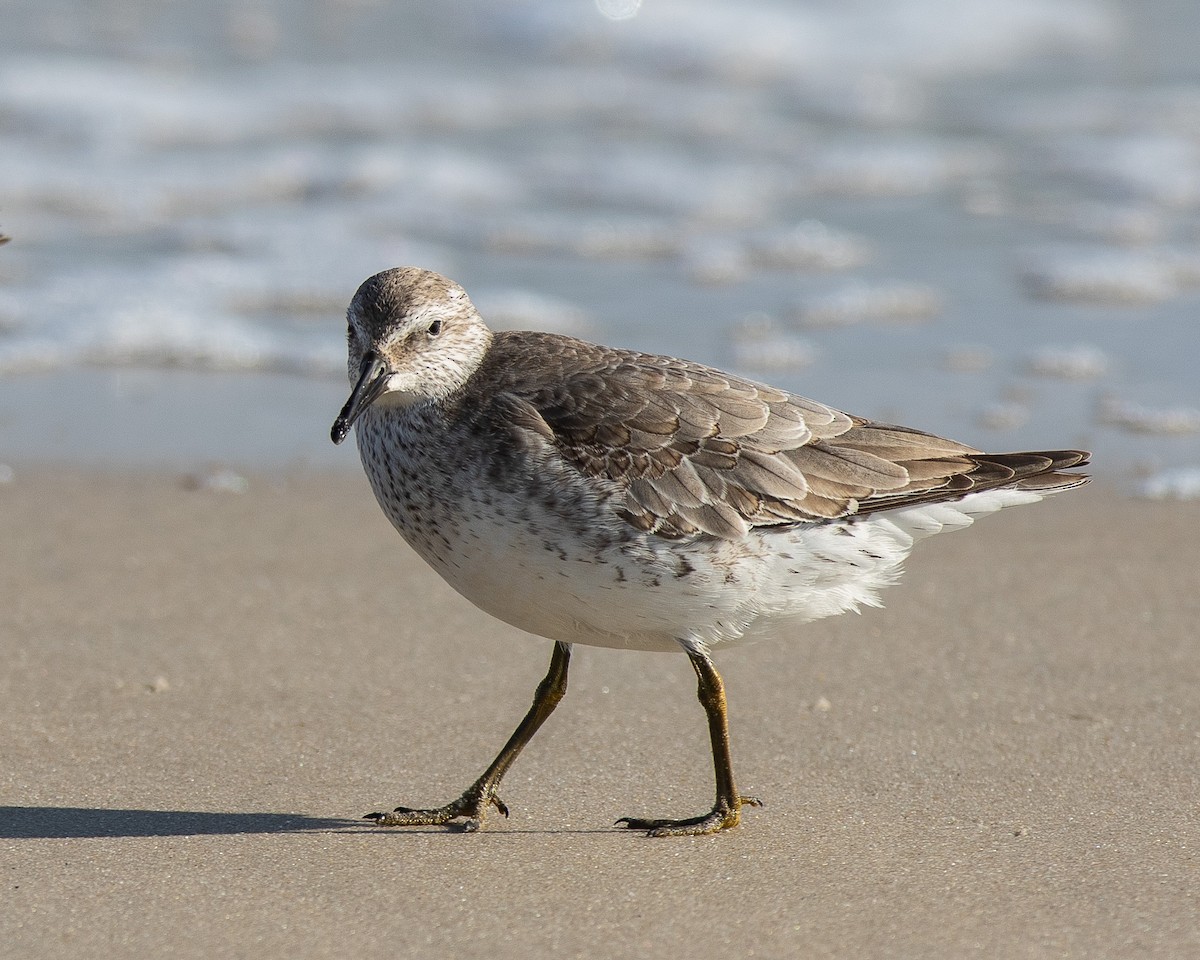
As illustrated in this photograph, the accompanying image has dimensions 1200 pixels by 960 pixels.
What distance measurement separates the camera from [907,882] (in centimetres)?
401

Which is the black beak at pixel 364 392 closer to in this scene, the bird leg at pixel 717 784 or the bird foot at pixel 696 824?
the bird leg at pixel 717 784

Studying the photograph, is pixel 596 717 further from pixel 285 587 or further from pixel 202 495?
pixel 202 495

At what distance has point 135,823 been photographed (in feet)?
14.2

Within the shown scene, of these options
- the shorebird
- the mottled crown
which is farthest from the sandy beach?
the mottled crown

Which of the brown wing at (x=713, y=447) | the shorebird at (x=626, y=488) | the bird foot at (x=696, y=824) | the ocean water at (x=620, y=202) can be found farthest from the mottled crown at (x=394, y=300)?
the ocean water at (x=620, y=202)

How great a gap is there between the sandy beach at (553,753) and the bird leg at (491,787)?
54mm

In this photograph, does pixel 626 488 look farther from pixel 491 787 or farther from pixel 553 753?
pixel 553 753

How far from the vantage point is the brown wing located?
4285mm

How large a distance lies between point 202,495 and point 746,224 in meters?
5.08

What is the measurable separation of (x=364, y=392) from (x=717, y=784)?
1.40 metres

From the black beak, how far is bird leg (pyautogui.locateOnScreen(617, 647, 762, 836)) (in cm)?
107

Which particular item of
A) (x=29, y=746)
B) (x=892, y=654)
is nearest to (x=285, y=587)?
(x=29, y=746)

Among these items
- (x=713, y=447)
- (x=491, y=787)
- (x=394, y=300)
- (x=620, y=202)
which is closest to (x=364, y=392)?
(x=394, y=300)

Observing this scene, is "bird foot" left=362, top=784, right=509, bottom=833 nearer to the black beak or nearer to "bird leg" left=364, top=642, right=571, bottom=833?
"bird leg" left=364, top=642, right=571, bottom=833
